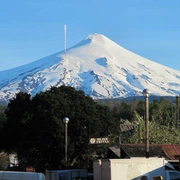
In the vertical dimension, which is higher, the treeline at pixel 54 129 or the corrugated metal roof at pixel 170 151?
the treeline at pixel 54 129

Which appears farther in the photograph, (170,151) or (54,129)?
(54,129)

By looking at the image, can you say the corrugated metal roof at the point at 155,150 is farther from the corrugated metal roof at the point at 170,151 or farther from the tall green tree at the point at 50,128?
the tall green tree at the point at 50,128

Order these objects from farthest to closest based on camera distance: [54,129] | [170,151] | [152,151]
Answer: [54,129] < [152,151] < [170,151]

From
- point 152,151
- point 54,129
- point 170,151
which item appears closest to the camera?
point 170,151

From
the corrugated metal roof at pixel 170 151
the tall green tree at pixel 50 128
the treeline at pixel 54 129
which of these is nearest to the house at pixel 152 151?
the corrugated metal roof at pixel 170 151

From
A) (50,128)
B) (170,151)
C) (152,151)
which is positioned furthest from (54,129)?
(170,151)

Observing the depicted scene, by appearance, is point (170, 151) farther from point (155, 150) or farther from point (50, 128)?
point (50, 128)

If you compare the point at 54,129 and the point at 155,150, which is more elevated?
the point at 54,129

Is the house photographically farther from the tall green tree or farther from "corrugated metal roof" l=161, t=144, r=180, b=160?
the tall green tree

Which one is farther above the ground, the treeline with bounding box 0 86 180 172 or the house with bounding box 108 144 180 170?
the treeline with bounding box 0 86 180 172

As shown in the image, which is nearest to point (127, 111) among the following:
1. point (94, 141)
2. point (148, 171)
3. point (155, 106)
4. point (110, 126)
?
point (155, 106)

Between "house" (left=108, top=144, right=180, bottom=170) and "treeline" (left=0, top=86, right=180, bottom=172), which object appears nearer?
"house" (left=108, top=144, right=180, bottom=170)

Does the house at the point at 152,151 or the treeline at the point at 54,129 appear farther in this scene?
the treeline at the point at 54,129

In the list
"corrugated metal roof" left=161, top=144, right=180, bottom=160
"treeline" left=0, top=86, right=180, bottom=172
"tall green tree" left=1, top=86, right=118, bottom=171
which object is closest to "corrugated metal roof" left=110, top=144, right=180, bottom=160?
"corrugated metal roof" left=161, top=144, right=180, bottom=160
